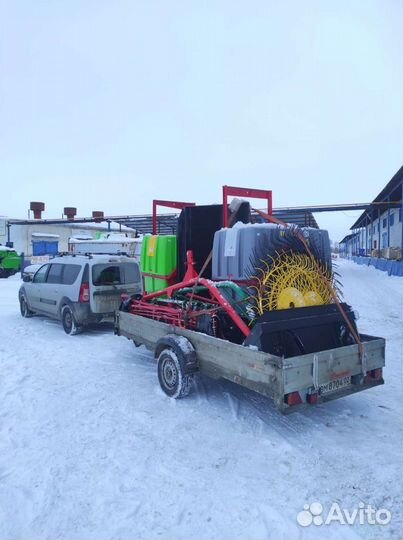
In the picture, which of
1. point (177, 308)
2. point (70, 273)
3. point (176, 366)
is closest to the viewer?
point (176, 366)

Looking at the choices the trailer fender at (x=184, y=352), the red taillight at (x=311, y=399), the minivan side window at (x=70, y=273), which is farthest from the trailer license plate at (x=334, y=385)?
the minivan side window at (x=70, y=273)

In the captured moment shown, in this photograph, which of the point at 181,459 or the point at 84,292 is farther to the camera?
the point at 84,292

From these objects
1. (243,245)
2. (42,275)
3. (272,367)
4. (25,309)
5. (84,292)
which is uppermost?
(243,245)

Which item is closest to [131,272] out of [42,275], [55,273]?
[55,273]

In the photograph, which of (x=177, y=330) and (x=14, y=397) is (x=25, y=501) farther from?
(x=177, y=330)

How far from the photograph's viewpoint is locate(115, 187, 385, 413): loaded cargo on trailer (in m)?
3.89

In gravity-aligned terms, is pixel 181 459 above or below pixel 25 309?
below

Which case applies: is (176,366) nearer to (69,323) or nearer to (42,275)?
(69,323)

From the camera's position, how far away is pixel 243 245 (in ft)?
15.7

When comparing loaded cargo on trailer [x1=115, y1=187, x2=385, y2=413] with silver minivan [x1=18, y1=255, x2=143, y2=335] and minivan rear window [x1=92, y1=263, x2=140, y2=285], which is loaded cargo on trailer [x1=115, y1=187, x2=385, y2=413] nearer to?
silver minivan [x1=18, y1=255, x2=143, y2=335]

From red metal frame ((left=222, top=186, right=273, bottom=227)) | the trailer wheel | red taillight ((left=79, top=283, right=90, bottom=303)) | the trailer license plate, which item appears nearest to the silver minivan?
red taillight ((left=79, top=283, right=90, bottom=303))

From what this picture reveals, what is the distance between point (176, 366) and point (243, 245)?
5.67ft

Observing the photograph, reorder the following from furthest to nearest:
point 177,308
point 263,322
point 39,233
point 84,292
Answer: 1. point 39,233
2. point 84,292
3. point 177,308
4. point 263,322

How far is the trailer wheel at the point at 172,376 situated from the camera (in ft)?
15.6
